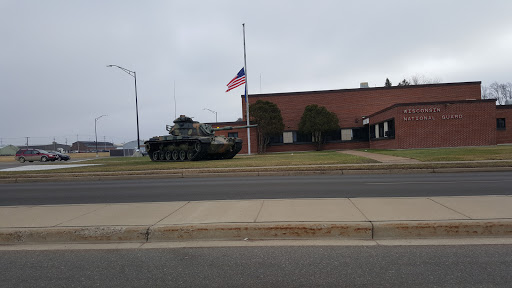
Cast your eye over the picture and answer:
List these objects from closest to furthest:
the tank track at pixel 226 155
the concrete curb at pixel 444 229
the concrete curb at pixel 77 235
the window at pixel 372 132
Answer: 1. the concrete curb at pixel 444 229
2. the concrete curb at pixel 77 235
3. the tank track at pixel 226 155
4. the window at pixel 372 132

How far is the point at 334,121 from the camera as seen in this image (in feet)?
122

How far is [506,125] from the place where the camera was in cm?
3341

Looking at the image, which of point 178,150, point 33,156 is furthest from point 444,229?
point 33,156

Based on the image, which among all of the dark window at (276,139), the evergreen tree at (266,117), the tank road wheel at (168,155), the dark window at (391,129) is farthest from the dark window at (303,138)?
the tank road wheel at (168,155)

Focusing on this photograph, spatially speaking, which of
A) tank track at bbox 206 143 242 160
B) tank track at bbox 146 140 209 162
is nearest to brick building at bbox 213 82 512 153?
tank track at bbox 206 143 242 160

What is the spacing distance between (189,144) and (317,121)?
15622 mm

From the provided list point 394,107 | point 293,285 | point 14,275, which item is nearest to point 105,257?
point 14,275

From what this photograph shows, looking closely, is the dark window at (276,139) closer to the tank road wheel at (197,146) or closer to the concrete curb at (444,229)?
the tank road wheel at (197,146)

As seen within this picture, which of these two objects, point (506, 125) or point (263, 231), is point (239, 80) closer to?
point (506, 125)

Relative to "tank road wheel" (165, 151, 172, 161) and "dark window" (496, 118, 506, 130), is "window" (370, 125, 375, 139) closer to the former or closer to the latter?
"dark window" (496, 118, 506, 130)

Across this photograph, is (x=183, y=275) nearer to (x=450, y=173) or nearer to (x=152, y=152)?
(x=450, y=173)

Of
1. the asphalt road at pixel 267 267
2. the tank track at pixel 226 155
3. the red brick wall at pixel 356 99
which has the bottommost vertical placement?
the asphalt road at pixel 267 267

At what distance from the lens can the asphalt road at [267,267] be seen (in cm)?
374

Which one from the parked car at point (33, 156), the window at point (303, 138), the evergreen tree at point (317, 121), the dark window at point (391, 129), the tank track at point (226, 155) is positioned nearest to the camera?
the tank track at point (226, 155)
